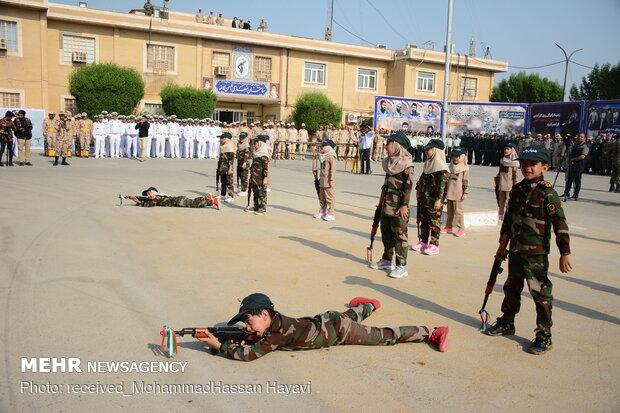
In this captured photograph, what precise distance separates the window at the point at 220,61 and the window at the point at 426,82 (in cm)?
1569

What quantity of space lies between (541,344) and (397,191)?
Answer: 9.42 ft

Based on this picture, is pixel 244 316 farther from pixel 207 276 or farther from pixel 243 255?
pixel 243 255

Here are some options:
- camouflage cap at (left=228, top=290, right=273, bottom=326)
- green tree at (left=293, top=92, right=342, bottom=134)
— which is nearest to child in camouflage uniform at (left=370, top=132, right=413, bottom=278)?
camouflage cap at (left=228, top=290, right=273, bottom=326)

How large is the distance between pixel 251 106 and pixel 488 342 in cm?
3695

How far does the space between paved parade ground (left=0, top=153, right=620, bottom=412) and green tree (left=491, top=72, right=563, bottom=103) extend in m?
45.2

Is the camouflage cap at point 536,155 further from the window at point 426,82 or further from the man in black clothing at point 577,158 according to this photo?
the window at point 426,82

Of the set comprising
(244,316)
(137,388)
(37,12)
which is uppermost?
(37,12)

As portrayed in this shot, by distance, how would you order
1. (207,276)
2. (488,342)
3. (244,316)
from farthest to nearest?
(207,276) → (488,342) → (244,316)

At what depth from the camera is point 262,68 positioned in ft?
126

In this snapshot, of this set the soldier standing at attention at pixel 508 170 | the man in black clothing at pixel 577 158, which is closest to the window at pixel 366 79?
the man in black clothing at pixel 577 158

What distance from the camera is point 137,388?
151 inches

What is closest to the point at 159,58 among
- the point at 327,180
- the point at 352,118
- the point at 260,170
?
the point at 352,118

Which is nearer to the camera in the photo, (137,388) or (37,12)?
(137,388)

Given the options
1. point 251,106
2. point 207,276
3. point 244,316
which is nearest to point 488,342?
point 244,316
